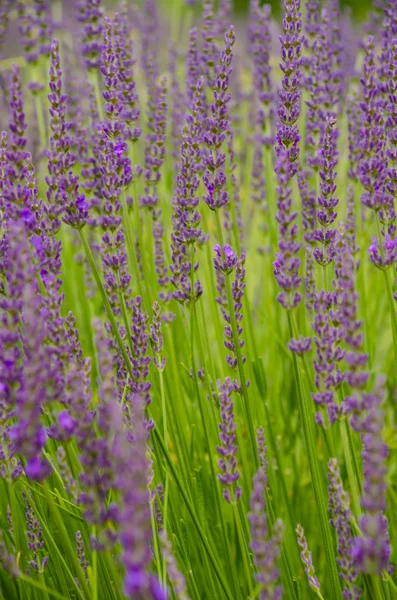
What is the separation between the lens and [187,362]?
2.86 meters

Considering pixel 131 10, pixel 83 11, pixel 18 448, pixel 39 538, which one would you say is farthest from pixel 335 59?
pixel 18 448

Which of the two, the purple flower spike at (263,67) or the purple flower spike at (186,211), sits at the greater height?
the purple flower spike at (263,67)

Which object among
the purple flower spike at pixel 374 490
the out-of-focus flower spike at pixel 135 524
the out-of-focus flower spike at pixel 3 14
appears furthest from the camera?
the out-of-focus flower spike at pixel 3 14

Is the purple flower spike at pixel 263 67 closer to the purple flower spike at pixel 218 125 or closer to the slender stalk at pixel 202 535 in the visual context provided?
the purple flower spike at pixel 218 125

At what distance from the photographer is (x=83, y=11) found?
2.92 meters

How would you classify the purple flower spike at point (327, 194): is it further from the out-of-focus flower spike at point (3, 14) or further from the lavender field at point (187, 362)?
the out-of-focus flower spike at point (3, 14)

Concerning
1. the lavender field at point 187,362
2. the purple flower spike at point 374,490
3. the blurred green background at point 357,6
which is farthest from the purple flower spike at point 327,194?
the blurred green background at point 357,6

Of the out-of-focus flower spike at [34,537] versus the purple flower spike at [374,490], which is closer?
the purple flower spike at [374,490]

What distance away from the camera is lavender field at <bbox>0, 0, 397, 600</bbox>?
3.61ft

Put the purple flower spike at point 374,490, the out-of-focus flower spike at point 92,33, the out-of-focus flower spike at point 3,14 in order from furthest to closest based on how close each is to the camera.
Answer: the out-of-focus flower spike at point 3,14 → the out-of-focus flower spike at point 92,33 → the purple flower spike at point 374,490

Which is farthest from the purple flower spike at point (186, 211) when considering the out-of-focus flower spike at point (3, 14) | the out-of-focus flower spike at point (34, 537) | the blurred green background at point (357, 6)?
the blurred green background at point (357, 6)

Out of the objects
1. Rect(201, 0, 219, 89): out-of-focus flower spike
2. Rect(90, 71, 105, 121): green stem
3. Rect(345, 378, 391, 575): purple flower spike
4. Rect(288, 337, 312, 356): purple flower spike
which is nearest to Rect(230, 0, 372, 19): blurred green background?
Rect(201, 0, 219, 89): out-of-focus flower spike

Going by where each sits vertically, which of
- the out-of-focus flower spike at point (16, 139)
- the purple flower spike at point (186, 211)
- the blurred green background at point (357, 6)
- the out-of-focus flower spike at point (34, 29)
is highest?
the blurred green background at point (357, 6)

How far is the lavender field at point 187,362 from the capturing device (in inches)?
43.4
